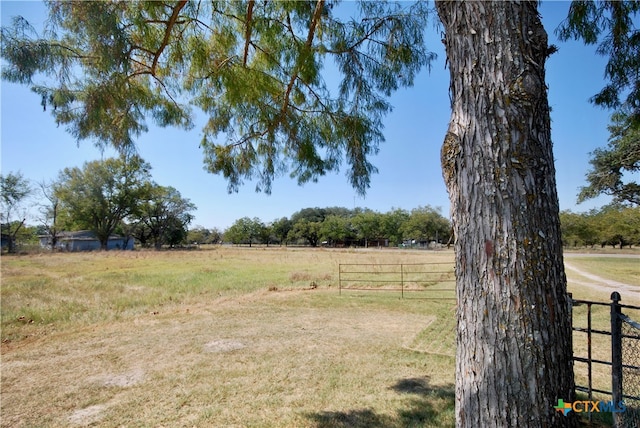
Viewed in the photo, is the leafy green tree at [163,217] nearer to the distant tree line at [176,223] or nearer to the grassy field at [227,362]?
the distant tree line at [176,223]

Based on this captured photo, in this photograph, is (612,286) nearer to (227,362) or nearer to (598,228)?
(227,362)

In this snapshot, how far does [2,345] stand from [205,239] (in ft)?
270

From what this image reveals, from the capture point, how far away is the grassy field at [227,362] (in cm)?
313

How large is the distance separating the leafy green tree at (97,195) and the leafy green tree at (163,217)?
305 centimetres

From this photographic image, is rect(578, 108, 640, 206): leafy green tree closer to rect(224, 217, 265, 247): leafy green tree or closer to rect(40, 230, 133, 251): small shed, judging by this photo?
rect(40, 230, 133, 251): small shed

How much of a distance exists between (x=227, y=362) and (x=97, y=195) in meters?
43.7

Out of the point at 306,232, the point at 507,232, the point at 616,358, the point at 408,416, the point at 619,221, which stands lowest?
the point at 408,416

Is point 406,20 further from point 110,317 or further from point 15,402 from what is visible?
point 110,317

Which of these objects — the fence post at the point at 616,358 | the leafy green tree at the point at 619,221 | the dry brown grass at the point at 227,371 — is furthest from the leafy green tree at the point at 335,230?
the fence post at the point at 616,358

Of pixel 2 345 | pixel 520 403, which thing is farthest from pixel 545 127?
pixel 2 345

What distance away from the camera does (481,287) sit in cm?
124

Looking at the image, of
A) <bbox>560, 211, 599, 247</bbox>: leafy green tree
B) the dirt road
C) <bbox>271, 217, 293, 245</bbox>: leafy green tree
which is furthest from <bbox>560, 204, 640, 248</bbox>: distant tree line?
<bbox>271, 217, 293, 245</bbox>: leafy green tree

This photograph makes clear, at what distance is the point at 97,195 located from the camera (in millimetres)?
39312

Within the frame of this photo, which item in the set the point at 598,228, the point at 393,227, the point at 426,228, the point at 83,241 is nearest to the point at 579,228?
the point at 598,228
